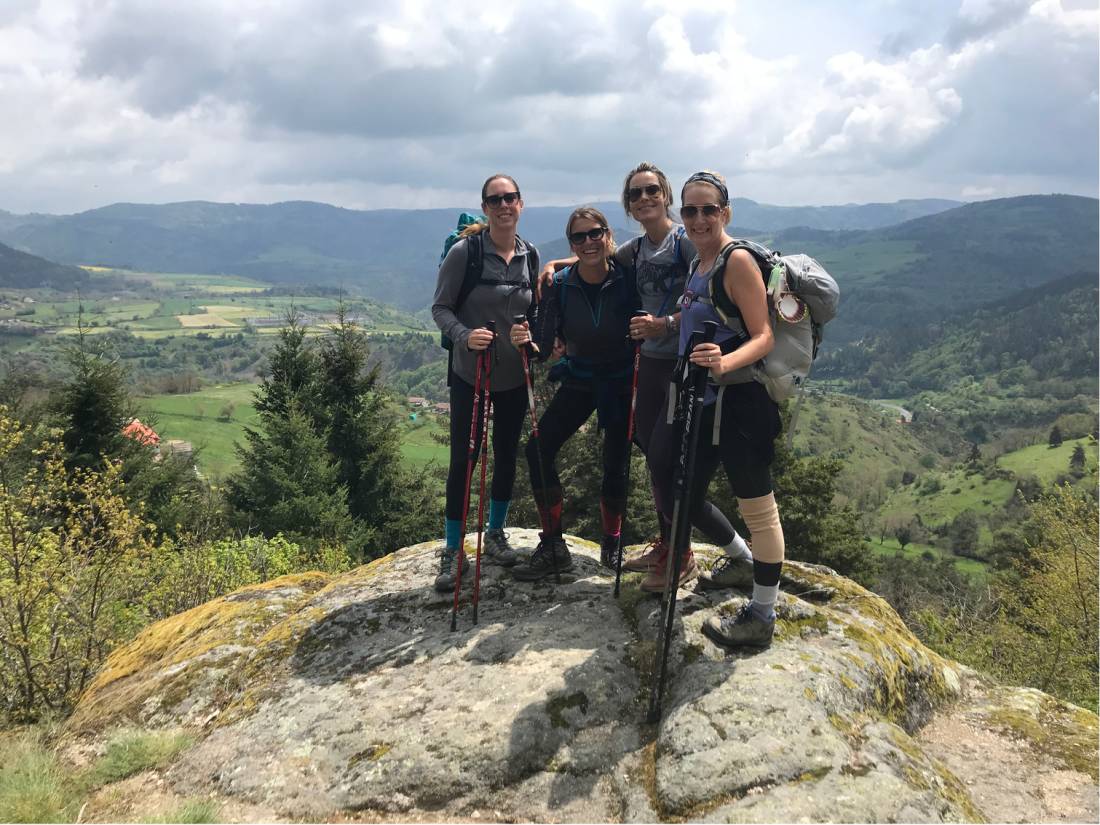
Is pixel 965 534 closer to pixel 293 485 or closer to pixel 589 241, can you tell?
pixel 293 485

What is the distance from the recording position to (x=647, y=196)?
17.5 feet

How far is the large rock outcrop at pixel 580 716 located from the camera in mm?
3762

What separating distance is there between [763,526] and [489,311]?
3029mm

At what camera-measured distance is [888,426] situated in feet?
588

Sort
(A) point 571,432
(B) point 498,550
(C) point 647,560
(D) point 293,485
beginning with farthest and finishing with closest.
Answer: (D) point 293,485 → (B) point 498,550 → (C) point 647,560 → (A) point 571,432

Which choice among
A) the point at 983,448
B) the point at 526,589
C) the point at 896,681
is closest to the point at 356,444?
the point at 526,589

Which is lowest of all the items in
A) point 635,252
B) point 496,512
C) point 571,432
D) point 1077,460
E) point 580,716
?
point 1077,460

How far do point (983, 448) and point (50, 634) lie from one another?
192975 millimetres

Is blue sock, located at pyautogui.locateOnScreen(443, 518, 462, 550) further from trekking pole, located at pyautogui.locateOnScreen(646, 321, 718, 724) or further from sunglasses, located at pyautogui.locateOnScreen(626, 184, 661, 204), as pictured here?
sunglasses, located at pyautogui.locateOnScreen(626, 184, 661, 204)

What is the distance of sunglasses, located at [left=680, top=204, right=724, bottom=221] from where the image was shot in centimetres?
440

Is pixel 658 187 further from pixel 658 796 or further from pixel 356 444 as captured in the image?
pixel 356 444

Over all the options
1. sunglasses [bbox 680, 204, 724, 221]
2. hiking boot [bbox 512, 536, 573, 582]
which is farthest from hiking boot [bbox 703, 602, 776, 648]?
sunglasses [bbox 680, 204, 724, 221]

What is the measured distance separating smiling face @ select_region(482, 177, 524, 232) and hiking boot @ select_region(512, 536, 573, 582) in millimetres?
3134

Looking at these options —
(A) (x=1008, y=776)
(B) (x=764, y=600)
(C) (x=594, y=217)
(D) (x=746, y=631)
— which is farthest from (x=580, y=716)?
(C) (x=594, y=217)
